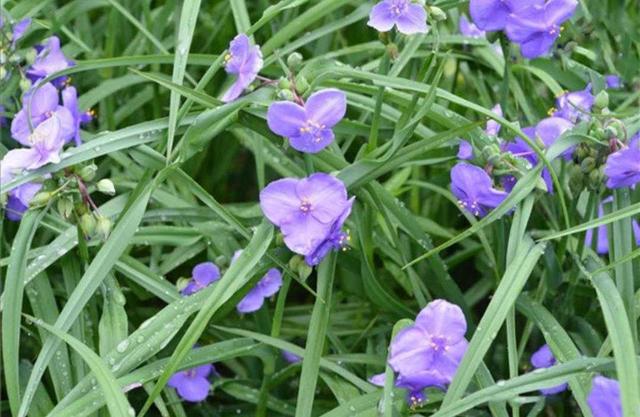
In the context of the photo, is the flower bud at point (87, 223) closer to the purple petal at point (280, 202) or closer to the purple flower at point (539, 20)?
the purple petal at point (280, 202)

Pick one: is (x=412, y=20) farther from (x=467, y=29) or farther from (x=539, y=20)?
(x=467, y=29)

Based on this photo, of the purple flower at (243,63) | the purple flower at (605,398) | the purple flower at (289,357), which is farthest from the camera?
the purple flower at (289,357)

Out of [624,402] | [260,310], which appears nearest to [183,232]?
[260,310]

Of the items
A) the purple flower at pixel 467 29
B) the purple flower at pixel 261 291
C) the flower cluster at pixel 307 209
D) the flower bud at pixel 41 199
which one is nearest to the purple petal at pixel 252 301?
the purple flower at pixel 261 291

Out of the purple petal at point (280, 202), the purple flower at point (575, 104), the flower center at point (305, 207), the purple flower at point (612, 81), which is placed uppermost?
the purple flower at point (612, 81)

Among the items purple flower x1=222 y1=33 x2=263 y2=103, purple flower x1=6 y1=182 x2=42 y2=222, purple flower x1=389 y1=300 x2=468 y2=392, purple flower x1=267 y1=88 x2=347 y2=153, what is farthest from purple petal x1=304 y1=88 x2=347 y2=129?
purple flower x1=6 y1=182 x2=42 y2=222

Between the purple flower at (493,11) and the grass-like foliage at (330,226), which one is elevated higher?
the purple flower at (493,11)

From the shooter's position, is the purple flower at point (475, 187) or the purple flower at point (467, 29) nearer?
the purple flower at point (475, 187)

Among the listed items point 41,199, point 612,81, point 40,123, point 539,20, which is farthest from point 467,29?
point 41,199
